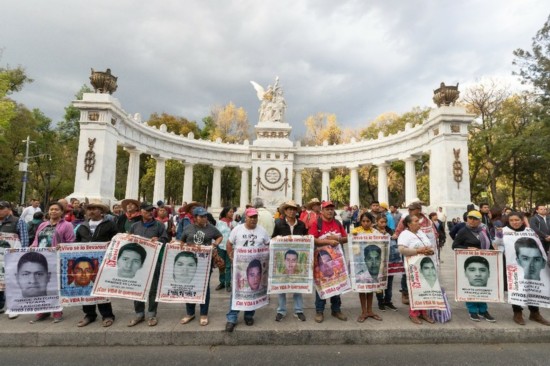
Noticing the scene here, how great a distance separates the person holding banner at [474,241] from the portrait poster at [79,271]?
7279mm

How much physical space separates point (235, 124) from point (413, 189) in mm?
31401

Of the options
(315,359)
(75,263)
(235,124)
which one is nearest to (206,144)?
(235,124)

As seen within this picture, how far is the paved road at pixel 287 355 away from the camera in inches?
188

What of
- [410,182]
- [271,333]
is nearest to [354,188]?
[410,182]

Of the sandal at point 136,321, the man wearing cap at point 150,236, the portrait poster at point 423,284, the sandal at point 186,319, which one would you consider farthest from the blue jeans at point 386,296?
the sandal at point 136,321

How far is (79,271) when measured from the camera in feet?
19.6

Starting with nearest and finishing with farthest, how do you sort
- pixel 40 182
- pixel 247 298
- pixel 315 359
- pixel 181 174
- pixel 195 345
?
pixel 315 359, pixel 195 345, pixel 247 298, pixel 181 174, pixel 40 182

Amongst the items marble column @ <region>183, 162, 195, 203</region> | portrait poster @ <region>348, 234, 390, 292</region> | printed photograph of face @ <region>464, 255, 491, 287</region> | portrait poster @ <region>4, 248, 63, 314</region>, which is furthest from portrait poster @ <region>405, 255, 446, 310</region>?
marble column @ <region>183, 162, 195, 203</region>

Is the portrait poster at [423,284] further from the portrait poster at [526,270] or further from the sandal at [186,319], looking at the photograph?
the sandal at [186,319]

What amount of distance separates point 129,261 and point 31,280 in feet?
6.38

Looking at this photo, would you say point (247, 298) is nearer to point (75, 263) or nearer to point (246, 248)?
point (246, 248)

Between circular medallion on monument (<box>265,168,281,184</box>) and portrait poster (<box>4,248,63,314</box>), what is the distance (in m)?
28.9

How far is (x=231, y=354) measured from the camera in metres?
5.06

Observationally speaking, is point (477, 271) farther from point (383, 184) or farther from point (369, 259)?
point (383, 184)
